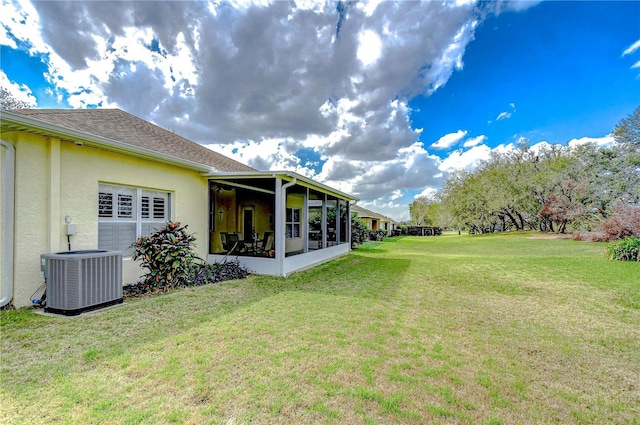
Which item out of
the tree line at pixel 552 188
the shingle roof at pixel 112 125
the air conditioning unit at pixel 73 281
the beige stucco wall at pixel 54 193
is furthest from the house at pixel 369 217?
the air conditioning unit at pixel 73 281

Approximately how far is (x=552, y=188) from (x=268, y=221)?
97.8ft

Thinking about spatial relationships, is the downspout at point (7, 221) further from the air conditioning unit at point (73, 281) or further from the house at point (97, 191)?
the air conditioning unit at point (73, 281)

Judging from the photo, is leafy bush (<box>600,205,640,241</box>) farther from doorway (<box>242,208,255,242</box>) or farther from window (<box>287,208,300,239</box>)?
doorway (<box>242,208,255,242</box>)

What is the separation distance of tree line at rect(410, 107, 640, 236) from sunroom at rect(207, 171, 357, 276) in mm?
18109

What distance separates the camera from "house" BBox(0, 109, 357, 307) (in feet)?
16.3

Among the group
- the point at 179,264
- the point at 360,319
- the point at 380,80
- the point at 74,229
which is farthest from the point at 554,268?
the point at 74,229

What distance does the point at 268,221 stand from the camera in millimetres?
13984

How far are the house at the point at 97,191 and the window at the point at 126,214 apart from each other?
0.02 meters

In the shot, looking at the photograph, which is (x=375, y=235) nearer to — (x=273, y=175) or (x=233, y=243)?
(x=233, y=243)

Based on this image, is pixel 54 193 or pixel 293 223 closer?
pixel 54 193

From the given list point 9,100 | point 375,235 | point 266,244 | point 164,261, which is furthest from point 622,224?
point 9,100

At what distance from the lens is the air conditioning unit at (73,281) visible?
4824mm

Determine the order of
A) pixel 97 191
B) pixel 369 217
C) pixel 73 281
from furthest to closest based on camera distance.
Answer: pixel 369 217 < pixel 97 191 < pixel 73 281

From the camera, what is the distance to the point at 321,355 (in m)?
3.63
